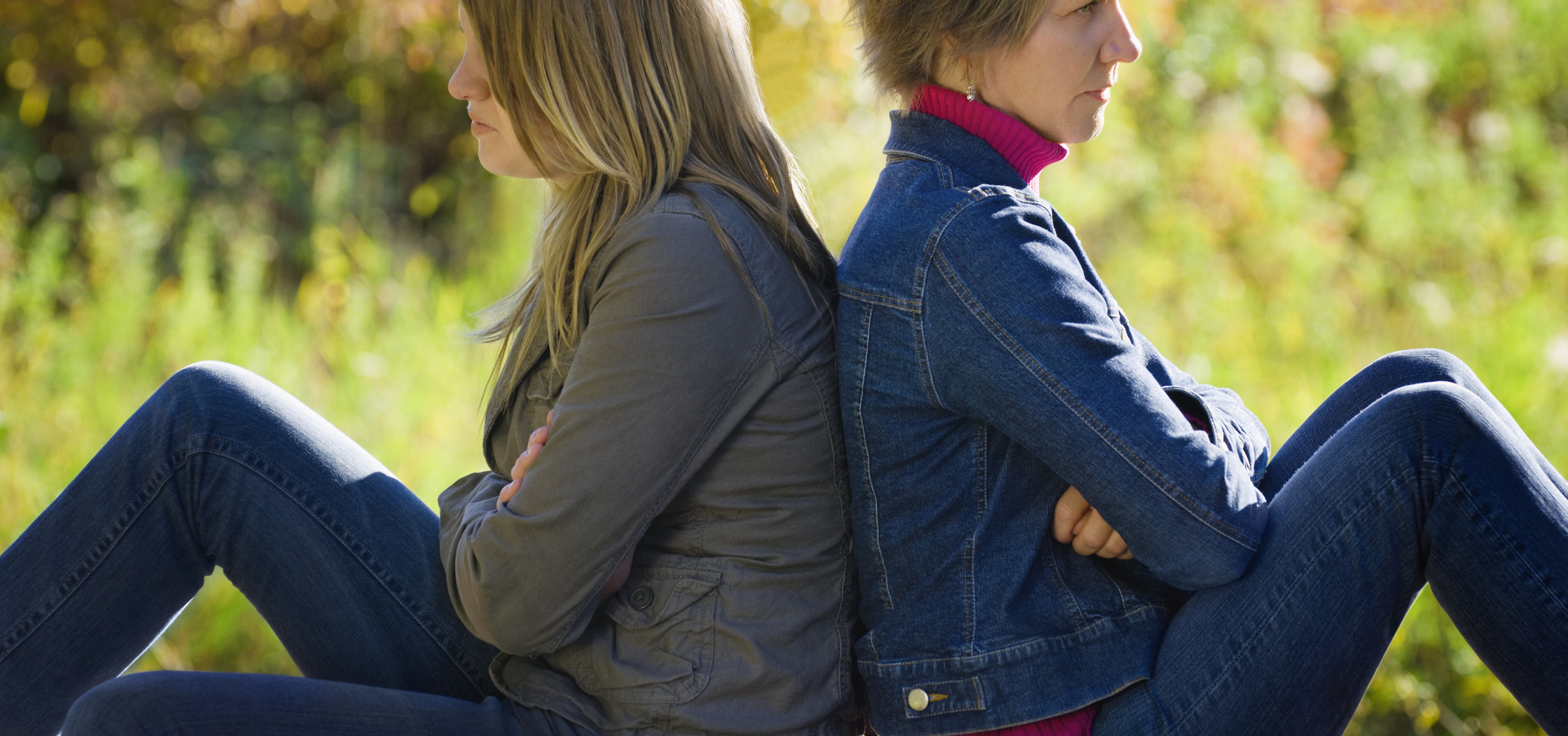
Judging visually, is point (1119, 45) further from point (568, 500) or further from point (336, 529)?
point (336, 529)

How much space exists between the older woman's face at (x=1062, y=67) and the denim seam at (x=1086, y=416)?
1.16 feet

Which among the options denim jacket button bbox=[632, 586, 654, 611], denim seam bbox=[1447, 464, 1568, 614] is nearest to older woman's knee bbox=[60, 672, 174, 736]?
denim jacket button bbox=[632, 586, 654, 611]

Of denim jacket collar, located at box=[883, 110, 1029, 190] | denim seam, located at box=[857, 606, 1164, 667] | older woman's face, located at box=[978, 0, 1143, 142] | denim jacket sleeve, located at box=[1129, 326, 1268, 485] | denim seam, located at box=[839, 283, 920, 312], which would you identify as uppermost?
older woman's face, located at box=[978, 0, 1143, 142]

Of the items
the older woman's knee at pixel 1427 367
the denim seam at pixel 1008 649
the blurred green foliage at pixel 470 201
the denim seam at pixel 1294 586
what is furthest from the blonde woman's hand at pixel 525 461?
the blurred green foliage at pixel 470 201

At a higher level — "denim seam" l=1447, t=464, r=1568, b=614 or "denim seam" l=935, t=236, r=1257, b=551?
"denim seam" l=935, t=236, r=1257, b=551

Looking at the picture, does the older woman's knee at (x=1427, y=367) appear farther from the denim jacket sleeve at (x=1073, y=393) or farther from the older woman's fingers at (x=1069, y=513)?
the older woman's fingers at (x=1069, y=513)

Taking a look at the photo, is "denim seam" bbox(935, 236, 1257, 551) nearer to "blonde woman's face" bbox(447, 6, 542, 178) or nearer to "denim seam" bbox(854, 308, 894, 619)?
"denim seam" bbox(854, 308, 894, 619)

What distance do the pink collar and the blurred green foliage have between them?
1854mm

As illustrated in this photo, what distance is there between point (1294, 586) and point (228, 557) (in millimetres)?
1492

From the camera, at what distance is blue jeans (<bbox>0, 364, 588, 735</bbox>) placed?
1726 mm

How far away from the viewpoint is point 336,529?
1800 mm

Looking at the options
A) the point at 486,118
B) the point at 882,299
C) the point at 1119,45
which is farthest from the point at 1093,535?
the point at 486,118

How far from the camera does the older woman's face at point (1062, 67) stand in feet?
5.48

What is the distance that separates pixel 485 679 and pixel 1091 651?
87 cm
